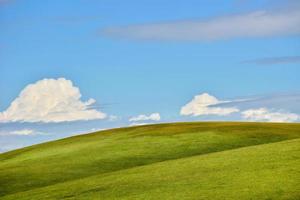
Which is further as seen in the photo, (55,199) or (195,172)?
(195,172)

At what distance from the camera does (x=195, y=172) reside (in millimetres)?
31547

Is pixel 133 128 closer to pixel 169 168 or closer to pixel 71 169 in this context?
pixel 71 169

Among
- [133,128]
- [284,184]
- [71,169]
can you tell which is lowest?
[284,184]

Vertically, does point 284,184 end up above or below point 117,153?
below

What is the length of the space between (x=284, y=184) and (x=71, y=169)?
19866 millimetres

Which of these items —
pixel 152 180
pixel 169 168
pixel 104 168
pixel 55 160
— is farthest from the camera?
pixel 55 160

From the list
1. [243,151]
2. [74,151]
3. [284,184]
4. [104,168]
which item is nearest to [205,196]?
[284,184]

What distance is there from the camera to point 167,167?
35062 millimetres

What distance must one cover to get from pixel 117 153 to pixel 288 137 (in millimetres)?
17473

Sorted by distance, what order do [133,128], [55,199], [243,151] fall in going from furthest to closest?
[133,128] < [243,151] < [55,199]

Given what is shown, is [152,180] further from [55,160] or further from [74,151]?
[74,151]

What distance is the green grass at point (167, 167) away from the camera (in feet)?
88.6

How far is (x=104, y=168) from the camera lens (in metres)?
41.2

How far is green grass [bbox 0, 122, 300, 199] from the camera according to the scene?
27016 millimetres
